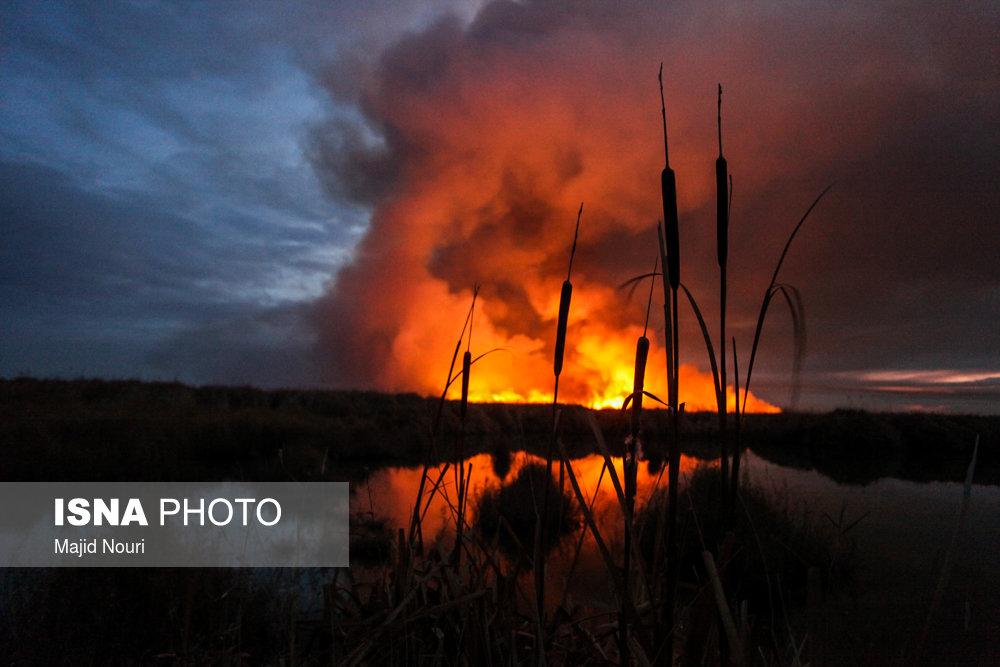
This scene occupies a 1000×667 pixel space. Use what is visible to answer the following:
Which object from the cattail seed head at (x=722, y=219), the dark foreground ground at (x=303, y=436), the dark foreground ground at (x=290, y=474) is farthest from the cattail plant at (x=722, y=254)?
the dark foreground ground at (x=303, y=436)

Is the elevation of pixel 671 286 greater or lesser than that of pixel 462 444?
greater

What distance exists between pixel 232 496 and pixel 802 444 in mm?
23237

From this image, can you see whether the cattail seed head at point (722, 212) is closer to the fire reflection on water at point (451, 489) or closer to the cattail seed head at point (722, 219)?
the cattail seed head at point (722, 219)

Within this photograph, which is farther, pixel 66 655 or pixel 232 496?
pixel 232 496

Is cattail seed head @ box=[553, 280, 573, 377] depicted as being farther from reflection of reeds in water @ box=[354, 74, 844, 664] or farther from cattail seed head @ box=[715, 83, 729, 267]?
cattail seed head @ box=[715, 83, 729, 267]

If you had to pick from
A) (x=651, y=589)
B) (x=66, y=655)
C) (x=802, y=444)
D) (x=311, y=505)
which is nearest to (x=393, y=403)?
(x=802, y=444)

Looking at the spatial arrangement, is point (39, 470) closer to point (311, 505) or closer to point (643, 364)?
point (311, 505)

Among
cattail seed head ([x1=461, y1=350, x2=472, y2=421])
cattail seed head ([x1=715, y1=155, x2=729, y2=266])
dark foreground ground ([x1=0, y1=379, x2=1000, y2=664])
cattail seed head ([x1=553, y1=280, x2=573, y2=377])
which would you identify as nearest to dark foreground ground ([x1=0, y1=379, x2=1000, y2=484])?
dark foreground ground ([x1=0, y1=379, x2=1000, y2=664])

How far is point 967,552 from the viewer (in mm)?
9477

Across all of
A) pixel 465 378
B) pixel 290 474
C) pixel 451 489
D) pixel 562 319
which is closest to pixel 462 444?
pixel 465 378

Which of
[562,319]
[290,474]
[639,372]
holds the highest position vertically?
[562,319]

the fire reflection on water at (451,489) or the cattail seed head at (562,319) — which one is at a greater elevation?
the cattail seed head at (562,319)

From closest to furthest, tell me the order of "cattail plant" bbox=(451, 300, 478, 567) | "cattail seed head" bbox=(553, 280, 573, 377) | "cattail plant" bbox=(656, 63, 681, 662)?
"cattail plant" bbox=(656, 63, 681, 662)
"cattail seed head" bbox=(553, 280, 573, 377)
"cattail plant" bbox=(451, 300, 478, 567)

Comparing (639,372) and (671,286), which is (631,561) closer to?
(639,372)
